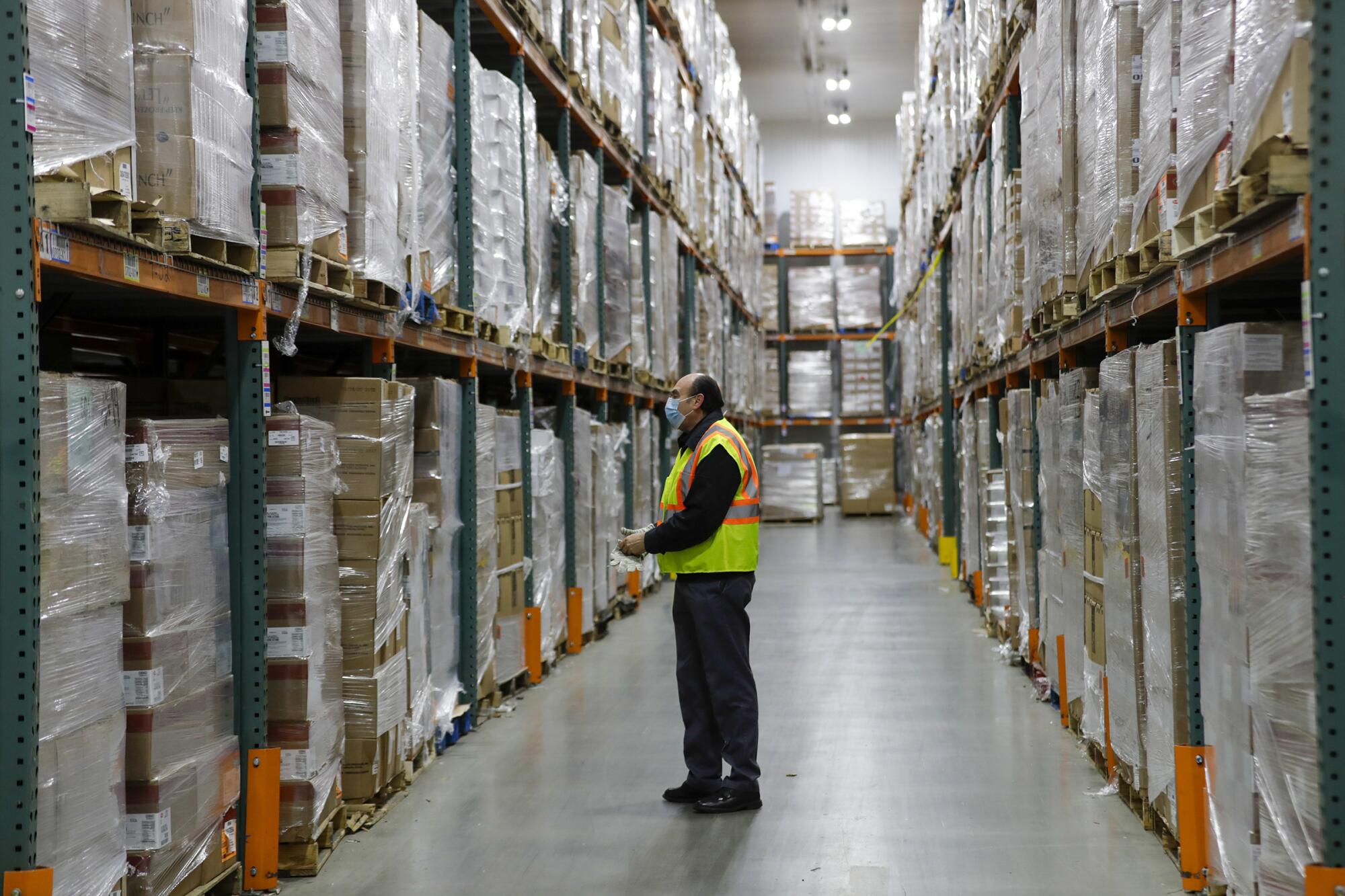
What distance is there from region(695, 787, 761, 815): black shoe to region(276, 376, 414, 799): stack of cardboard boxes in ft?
3.99

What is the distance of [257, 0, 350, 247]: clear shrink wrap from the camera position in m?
3.89

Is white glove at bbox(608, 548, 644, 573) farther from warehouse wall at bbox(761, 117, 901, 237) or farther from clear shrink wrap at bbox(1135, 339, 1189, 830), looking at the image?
warehouse wall at bbox(761, 117, 901, 237)

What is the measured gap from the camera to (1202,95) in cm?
327

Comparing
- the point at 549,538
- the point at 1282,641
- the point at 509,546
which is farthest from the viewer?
the point at 549,538

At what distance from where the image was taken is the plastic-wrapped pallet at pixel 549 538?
7078 mm

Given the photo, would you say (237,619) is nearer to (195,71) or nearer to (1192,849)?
(195,71)

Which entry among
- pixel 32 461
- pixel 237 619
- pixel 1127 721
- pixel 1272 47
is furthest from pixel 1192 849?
pixel 32 461

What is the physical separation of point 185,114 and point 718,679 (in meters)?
2.64

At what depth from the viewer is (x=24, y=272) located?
2613mm

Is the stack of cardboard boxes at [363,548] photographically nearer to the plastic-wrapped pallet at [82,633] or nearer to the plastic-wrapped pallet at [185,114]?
the plastic-wrapped pallet at [185,114]

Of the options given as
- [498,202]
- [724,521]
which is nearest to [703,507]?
[724,521]

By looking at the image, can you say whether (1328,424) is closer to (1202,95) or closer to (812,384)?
(1202,95)

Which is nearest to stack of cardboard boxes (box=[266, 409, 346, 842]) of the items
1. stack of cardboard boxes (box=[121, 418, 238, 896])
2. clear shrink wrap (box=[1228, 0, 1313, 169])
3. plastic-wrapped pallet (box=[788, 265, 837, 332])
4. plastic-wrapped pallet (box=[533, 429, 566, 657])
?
stack of cardboard boxes (box=[121, 418, 238, 896])

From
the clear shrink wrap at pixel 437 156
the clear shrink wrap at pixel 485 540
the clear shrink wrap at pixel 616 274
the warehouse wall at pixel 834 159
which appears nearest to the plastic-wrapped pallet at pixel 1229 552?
the clear shrink wrap at pixel 437 156
